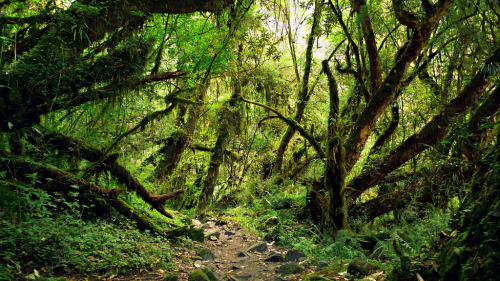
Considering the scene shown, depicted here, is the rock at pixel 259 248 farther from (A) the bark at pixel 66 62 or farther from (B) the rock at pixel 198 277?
(A) the bark at pixel 66 62

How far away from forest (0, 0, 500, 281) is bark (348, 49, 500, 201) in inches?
1.2

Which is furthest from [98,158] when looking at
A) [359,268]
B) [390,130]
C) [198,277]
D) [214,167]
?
[390,130]

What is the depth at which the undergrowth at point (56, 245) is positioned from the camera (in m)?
2.80

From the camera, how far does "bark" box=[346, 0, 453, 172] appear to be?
557cm

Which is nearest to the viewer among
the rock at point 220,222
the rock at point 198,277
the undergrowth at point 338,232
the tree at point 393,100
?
the rock at point 198,277

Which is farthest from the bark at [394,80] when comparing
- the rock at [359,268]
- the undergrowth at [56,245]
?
the undergrowth at [56,245]

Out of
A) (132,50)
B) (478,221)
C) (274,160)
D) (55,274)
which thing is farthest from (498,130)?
(274,160)

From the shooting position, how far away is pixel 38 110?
403 cm

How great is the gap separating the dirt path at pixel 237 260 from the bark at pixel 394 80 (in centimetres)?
297

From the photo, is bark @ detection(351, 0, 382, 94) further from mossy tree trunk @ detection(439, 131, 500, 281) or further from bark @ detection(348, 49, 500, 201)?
mossy tree trunk @ detection(439, 131, 500, 281)

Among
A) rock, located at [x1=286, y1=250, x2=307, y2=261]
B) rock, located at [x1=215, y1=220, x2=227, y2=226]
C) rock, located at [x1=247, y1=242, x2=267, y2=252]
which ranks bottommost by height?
rock, located at [x1=215, y1=220, x2=227, y2=226]

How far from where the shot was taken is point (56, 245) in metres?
3.13

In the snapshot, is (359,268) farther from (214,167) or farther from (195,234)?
(214,167)

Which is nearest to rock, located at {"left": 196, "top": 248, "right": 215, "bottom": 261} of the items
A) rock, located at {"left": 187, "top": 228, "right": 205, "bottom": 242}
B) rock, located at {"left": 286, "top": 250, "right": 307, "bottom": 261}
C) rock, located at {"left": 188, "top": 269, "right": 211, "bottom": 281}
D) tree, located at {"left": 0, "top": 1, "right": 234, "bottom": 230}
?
rock, located at {"left": 187, "top": 228, "right": 205, "bottom": 242}
